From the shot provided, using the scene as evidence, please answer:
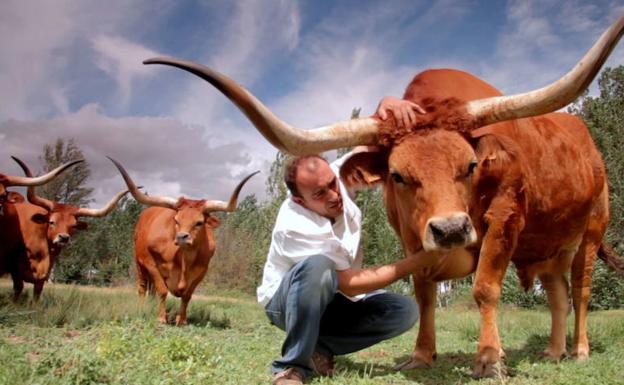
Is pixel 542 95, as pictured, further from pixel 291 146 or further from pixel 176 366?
pixel 176 366

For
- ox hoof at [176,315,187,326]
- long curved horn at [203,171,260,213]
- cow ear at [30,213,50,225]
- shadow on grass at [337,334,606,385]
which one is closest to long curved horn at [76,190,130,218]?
cow ear at [30,213,50,225]

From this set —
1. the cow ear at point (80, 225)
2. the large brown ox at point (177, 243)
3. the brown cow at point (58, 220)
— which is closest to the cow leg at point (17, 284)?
the brown cow at point (58, 220)

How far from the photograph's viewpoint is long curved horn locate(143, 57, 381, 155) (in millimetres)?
2994

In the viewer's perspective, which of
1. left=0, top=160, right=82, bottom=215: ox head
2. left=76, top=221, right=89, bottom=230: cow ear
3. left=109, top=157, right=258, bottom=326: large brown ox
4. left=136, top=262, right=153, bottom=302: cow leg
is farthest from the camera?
left=76, top=221, right=89, bottom=230: cow ear

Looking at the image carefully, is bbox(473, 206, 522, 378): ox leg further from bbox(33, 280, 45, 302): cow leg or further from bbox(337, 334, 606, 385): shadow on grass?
bbox(33, 280, 45, 302): cow leg

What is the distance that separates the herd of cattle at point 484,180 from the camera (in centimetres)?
313

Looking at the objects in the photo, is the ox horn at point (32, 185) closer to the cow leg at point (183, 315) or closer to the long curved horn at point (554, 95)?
the cow leg at point (183, 315)

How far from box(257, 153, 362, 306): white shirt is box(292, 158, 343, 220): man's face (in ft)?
0.19

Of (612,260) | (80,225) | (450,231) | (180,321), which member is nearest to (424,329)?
(450,231)

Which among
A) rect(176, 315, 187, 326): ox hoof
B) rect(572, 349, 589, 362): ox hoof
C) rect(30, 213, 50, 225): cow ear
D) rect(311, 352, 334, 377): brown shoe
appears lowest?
rect(176, 315, 187, 326): ox hoof

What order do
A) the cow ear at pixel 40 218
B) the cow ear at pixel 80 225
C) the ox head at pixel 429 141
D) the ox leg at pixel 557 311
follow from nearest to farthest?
the ox head at pixel 429 141, the ox leg at pixel 557 311, the cow ear at pixel 40 218, the cow ear at pixel 80 225

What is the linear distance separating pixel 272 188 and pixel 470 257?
17.5 metres

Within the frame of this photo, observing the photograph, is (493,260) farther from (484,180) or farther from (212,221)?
(212,221)

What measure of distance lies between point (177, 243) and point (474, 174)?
21.3ft
